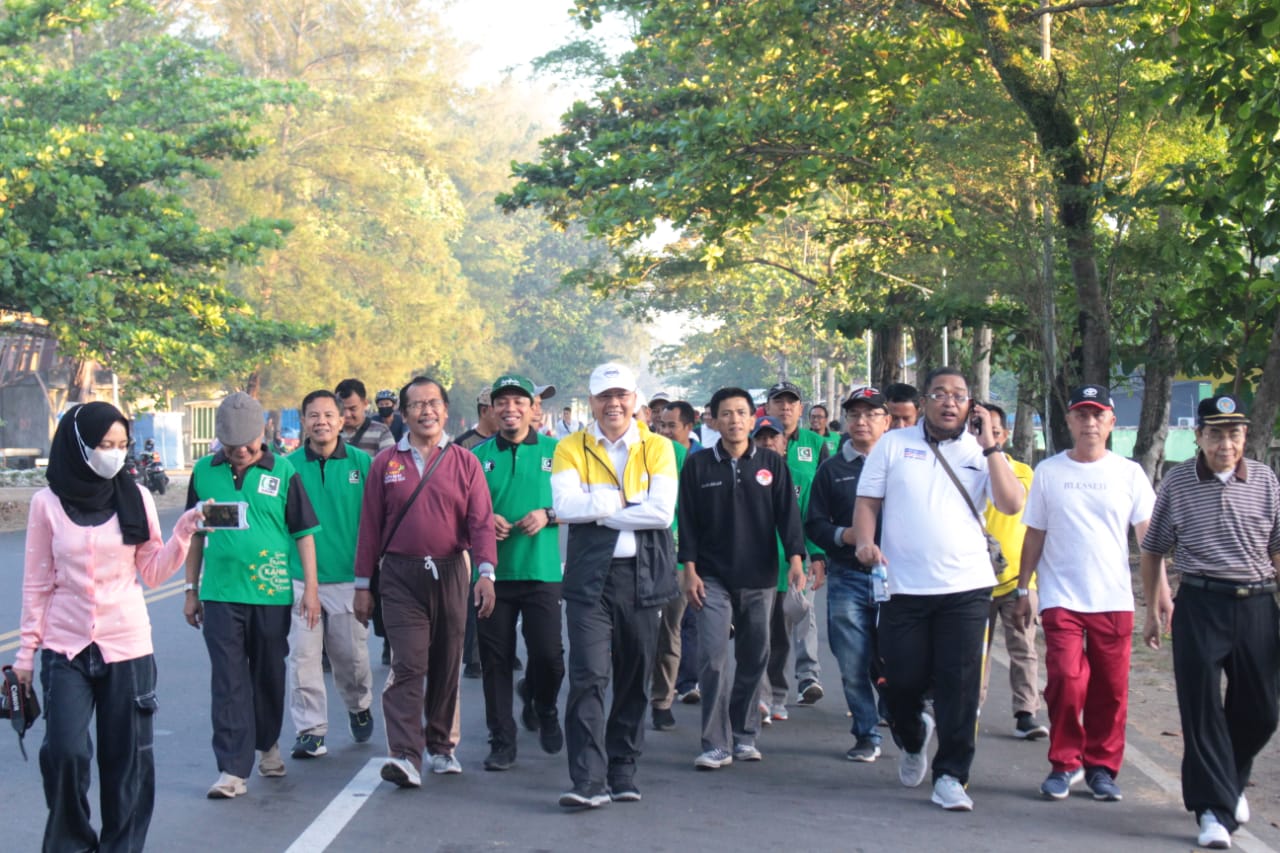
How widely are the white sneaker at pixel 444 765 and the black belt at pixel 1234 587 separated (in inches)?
135

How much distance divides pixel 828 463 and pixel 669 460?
1660 millimetres

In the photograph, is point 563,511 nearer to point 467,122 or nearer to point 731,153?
point 731,153

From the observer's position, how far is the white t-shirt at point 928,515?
6.77 m

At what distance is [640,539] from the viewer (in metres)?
7.08


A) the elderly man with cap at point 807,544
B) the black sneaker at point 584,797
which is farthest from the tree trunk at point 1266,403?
the black sneaker at point 584,797

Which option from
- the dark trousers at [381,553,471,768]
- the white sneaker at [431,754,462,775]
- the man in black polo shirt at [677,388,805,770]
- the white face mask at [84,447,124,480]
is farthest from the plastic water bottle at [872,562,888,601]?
the white face mask at [84,447,124,480]

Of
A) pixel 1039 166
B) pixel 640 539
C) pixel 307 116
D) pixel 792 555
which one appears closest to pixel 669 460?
pixel 640 539

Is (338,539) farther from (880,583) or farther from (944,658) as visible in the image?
(944,658)

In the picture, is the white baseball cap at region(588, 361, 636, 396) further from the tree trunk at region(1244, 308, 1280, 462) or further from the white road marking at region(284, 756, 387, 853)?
the tree trunk at region(1244, 308, 1280, 462)

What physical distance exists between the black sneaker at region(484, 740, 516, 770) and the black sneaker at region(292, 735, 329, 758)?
874mm

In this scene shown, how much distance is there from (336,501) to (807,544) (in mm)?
2665

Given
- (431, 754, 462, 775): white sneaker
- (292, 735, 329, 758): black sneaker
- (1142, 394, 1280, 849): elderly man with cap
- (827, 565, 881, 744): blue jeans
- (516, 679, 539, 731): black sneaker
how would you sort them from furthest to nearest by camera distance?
(516, 679, 539, 731): black sneaker, (827, 565, 881, 744): blue jeans, (292, 735, 329, 758): black sneaker, (431, 754, 462, 775): white sneaker, (1142, 394, 1280, 849): elderly man with cap

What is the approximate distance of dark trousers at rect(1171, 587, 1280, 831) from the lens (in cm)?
633

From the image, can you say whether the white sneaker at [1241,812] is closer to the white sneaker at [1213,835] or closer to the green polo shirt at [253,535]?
the white sneaker at [1213,835]
